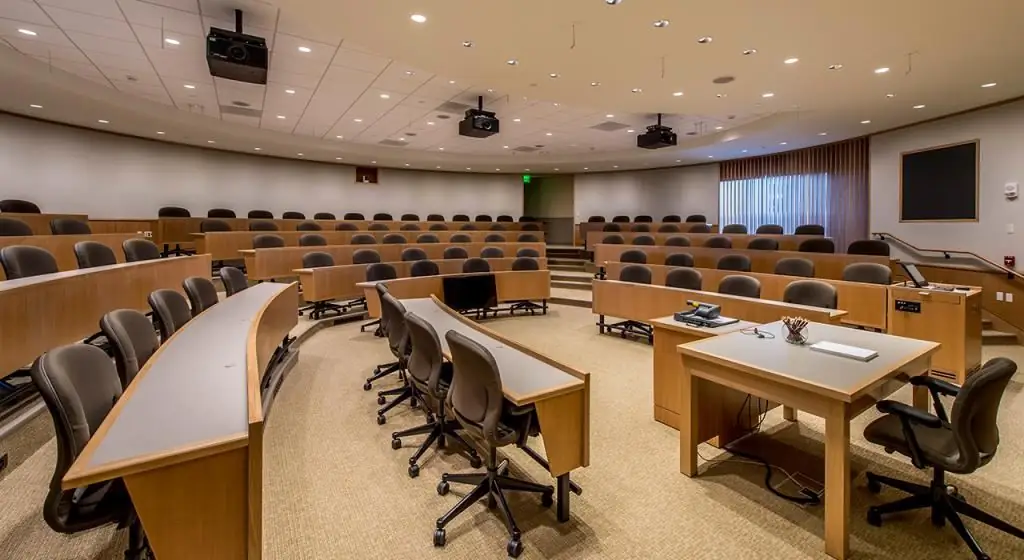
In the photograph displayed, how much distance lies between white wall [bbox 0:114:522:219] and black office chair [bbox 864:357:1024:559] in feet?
42.9

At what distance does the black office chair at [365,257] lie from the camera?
7.90 metres

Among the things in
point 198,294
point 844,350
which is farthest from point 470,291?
point 844,350

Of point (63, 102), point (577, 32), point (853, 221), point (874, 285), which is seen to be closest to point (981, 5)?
point (874, 285)

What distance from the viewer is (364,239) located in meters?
9.49

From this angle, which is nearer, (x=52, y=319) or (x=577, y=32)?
(x=52, y=319)

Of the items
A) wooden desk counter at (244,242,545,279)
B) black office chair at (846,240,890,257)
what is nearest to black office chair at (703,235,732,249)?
black office chair at (846,240,890,257)

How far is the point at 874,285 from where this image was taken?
4973mm

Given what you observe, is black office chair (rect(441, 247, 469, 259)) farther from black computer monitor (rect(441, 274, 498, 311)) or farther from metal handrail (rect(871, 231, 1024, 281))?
metal handrail (rect(871, 231, 1024, 281))

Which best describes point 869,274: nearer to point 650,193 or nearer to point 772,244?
point 772,244

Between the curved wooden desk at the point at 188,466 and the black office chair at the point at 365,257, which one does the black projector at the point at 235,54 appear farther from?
the curved wooden desk at the point at 188,466

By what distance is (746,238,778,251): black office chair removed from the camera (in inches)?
344

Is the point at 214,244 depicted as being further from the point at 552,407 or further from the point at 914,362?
the point at 914,362

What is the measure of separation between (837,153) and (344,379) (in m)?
11.4

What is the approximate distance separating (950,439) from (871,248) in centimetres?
644
